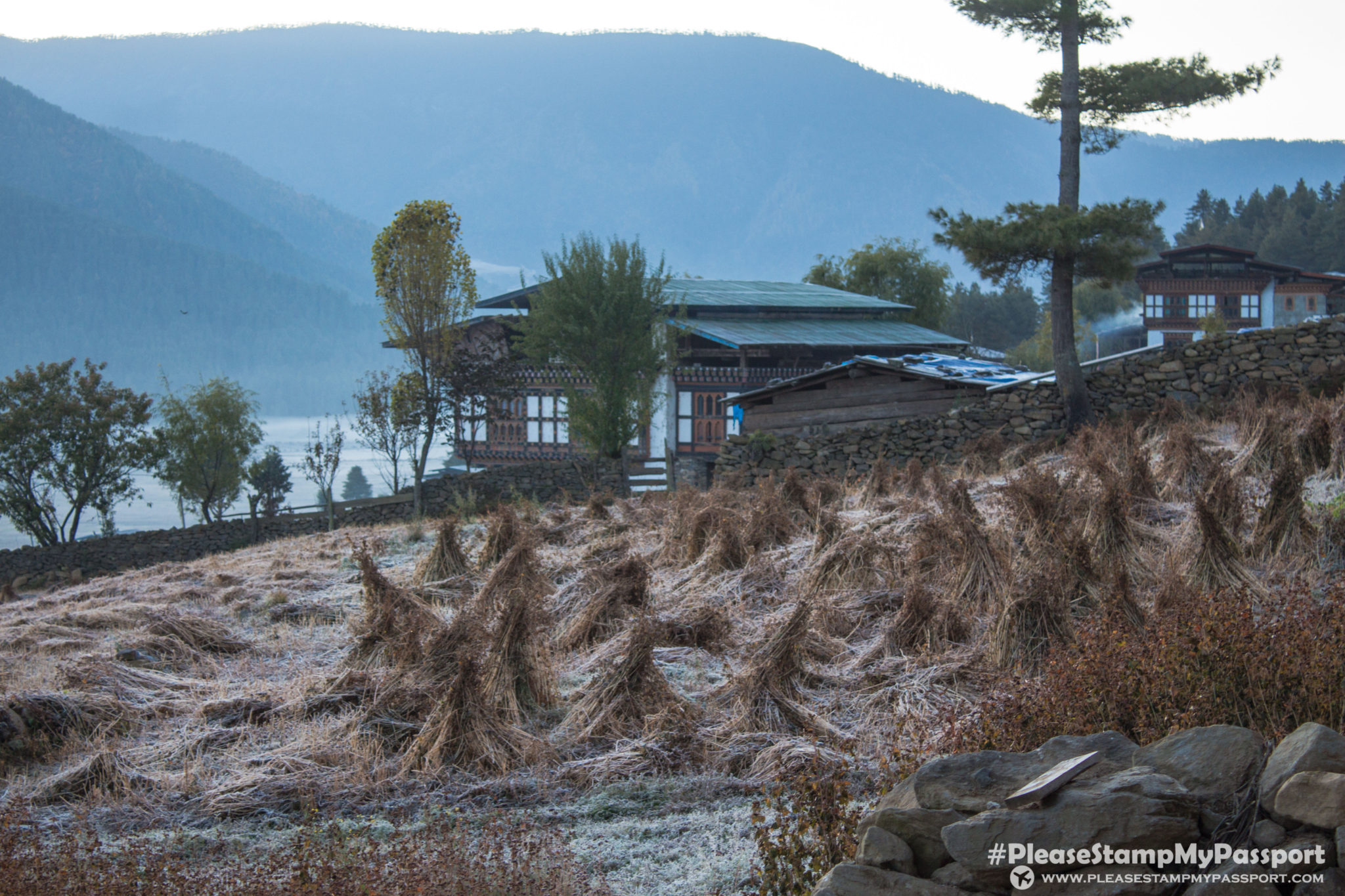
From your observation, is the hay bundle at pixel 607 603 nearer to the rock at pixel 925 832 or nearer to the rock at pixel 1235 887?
the rock at pixel 925 832

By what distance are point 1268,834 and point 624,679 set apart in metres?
4.02

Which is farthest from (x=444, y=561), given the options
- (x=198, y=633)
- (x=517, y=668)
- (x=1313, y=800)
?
(x=1313, y=800)

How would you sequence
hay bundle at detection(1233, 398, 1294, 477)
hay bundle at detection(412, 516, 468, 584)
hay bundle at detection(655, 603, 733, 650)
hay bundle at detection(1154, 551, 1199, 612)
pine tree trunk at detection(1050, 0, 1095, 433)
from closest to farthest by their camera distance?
hay bundle at detection(1154, 551, 1199, 612) → hay bundle at detection(655, 603, 733, 650) → hay bundle at detection(1233, 398, 1294, 477) → hay bundle at detection(412, 516, 468, 584) → pine tree trunk at detection(1050, 0, 1095, 433)

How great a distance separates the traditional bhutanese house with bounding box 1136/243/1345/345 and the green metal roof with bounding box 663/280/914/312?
71.1 feet

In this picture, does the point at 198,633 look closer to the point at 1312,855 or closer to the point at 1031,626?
the point at 1031,626

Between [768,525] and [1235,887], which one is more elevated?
[768,525]

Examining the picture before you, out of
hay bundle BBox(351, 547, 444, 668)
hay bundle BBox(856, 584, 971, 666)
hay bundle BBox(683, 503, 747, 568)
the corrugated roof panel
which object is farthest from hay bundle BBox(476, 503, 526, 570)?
the corrugated roof panel

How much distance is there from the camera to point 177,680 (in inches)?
293

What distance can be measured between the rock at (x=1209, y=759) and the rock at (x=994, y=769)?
10 cm

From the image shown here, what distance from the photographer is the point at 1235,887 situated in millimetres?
2721

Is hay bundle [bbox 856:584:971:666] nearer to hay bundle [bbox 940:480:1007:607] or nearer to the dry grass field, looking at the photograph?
the dry grass field

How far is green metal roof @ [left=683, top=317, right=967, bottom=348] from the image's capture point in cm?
2936

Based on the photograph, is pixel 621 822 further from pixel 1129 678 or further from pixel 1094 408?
pixel 1094 408

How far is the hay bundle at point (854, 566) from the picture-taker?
8.39 meters
